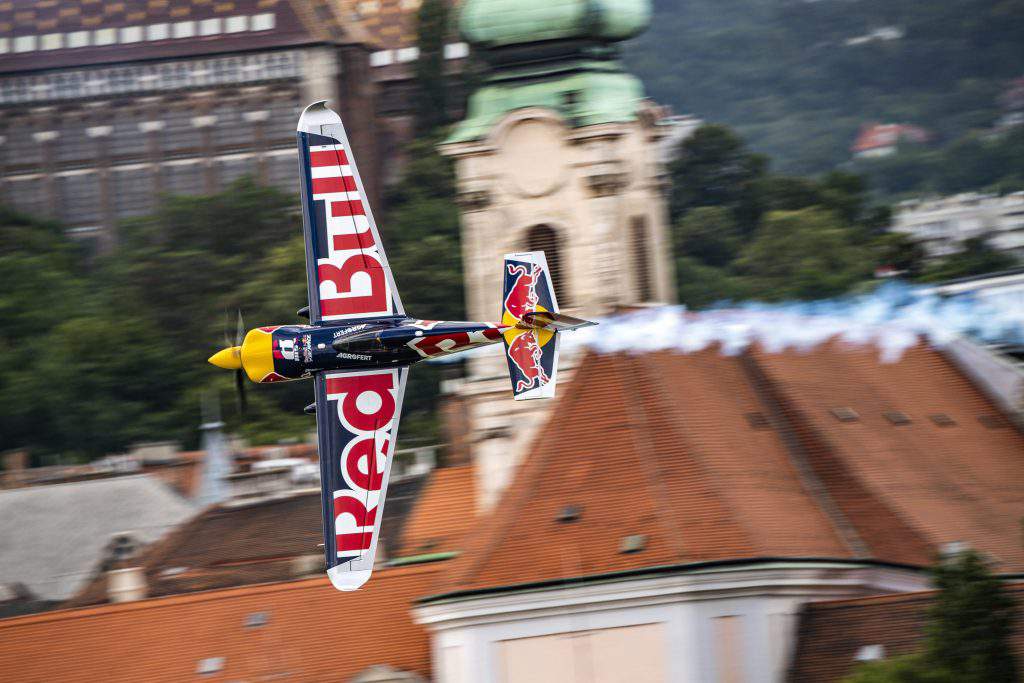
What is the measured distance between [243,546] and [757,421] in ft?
68.6

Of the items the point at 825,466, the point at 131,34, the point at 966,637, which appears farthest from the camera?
the point at 131,34

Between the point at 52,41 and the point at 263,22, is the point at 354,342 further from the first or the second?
the point at 52,41

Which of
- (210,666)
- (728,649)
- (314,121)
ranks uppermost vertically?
(314,121)

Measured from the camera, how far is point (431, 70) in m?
146

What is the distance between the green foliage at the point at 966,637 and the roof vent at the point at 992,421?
24865 mm

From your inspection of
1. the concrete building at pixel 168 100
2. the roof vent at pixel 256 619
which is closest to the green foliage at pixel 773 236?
the concrete building at pixel 168 100

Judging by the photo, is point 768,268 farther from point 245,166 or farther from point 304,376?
point 304,376

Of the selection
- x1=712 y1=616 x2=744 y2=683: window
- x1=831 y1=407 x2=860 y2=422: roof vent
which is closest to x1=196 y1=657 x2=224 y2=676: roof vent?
x1=712 y1=616 x2=744 y2=683: window

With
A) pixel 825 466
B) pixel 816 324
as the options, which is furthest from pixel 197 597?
pixel 816 324

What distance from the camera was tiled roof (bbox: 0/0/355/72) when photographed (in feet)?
454

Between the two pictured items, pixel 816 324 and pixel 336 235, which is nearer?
pixel 336 235

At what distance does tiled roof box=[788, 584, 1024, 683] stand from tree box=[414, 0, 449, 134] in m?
90.5

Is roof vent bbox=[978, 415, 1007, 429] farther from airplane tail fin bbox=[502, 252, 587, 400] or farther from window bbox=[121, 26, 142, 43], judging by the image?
window bbox=[121, 26, 142, 43]

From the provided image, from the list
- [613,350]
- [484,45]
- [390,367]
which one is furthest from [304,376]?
[484,45]
